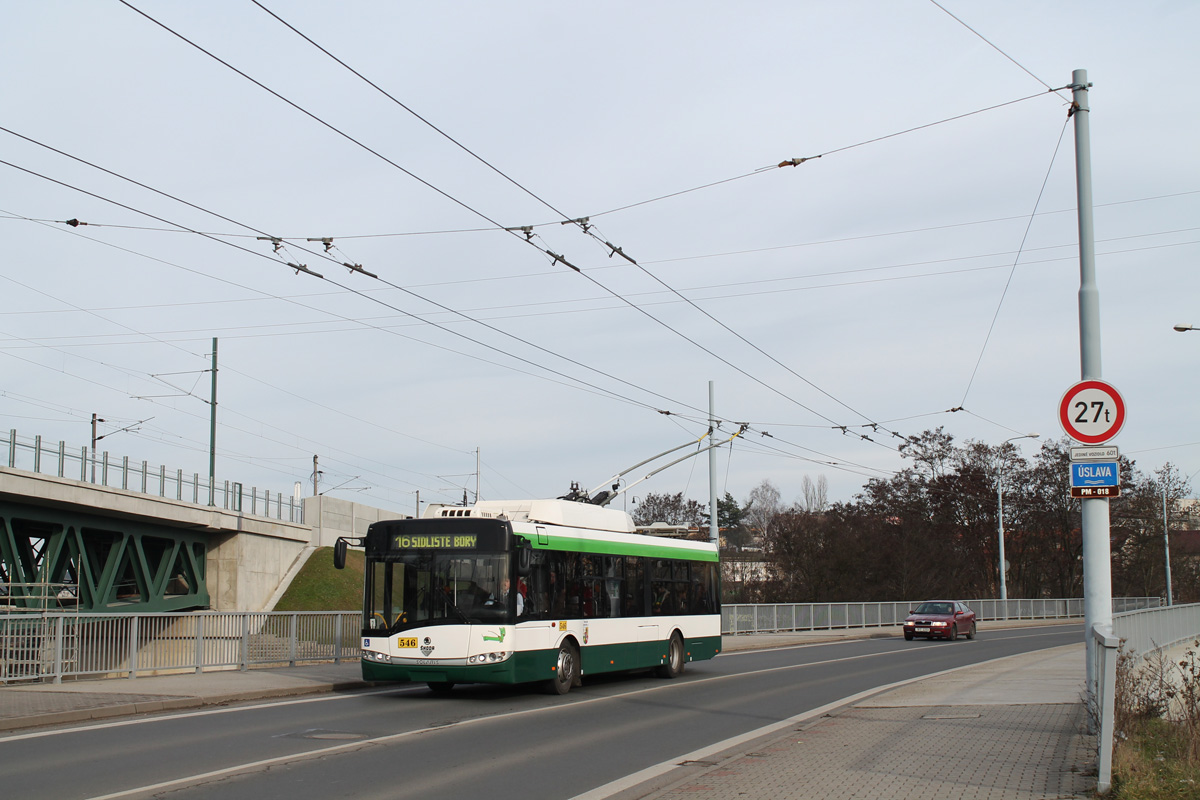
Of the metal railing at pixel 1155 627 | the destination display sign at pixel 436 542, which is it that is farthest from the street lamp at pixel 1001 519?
the destination display sign at pixel 436 542

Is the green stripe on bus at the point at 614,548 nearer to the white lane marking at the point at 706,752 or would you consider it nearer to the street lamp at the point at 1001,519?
the white lane marking at the point at 706,752

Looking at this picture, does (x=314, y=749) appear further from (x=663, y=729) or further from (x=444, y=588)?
(x=444, y=588)

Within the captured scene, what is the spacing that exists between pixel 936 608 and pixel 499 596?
27389 mm

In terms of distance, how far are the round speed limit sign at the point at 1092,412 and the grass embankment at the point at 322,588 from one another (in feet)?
136

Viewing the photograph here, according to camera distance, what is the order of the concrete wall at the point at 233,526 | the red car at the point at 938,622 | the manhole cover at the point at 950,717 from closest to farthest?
the manhole cover at the point at 950,717, the concrete wall at the point at 233,526, the red car at the point at 938,622

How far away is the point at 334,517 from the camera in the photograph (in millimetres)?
57031

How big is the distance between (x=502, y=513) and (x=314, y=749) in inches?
261

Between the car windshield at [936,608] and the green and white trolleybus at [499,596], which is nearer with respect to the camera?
the green and white trolleybus at [499,596]

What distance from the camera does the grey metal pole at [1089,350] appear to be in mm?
10625

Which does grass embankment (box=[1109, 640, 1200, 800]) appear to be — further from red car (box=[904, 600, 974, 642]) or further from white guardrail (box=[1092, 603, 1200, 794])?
red car (box=[904, 600, 974, 642])

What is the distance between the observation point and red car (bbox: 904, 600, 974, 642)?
3822 centimetres

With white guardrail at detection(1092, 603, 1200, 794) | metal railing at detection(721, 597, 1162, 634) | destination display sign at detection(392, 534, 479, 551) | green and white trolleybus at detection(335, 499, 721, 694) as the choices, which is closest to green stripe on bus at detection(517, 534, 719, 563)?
green and white trolleybus at detection(335, 499, 721, 694)

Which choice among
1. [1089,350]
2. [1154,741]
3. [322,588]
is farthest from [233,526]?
[1154,741]

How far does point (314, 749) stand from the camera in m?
11.0
